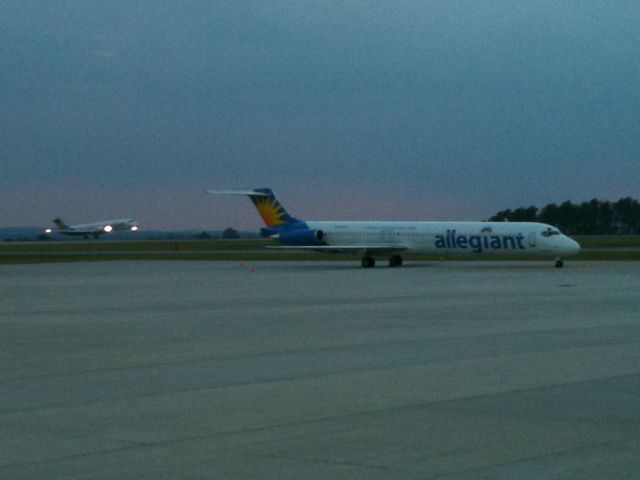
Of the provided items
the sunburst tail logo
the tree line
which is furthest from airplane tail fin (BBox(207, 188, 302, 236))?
the tree line

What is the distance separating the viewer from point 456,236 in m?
52.1

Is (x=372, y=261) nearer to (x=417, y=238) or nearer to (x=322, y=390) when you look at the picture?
(x=417, y=238)

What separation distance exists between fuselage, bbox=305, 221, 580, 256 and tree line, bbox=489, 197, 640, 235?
4010 inches

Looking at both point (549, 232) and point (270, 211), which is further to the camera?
point (270, 211)

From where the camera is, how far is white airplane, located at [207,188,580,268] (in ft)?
165

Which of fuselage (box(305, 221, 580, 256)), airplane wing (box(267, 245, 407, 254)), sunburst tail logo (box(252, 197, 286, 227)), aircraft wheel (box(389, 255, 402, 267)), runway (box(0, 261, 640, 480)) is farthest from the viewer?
sunburst tail logo (box(252, 197, 286, 227))

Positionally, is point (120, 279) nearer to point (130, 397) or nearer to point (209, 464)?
point (130, 397)

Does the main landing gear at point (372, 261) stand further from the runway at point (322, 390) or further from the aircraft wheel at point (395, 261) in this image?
the runway at point (322, 390)

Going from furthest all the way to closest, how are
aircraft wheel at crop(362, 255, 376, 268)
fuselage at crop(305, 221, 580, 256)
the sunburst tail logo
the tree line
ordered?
the tree line, the sunburst tail logo, aircraft wheel at crop(362, 255, 376, 268), fuselage at crop(305, 221, 580, 256)

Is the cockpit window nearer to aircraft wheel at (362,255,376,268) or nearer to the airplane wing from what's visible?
the airplane wing

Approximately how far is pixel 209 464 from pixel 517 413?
141 inches

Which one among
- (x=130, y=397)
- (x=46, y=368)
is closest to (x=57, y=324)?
(x=46, y=368)

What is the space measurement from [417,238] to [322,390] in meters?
41.1

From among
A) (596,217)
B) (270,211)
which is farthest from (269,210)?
(596,217)
